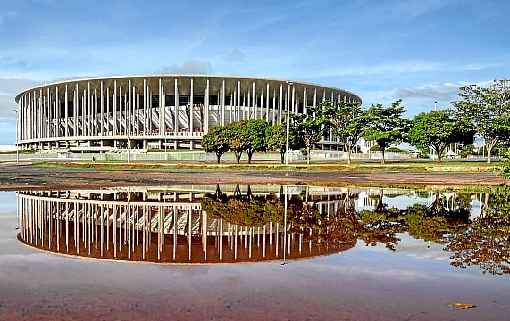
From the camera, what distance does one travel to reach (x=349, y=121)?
6994 centimetres

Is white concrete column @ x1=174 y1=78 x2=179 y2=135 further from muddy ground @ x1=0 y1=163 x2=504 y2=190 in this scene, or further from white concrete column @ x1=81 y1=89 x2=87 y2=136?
muddy ground @ x1=0 y1=163 x2=504 y2=190

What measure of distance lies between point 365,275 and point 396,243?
10.8ft

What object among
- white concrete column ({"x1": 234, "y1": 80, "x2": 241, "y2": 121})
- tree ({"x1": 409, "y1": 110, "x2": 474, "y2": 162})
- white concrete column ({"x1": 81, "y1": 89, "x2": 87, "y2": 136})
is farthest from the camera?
white concrete column ({"x1": 81, "y1": 89, "x2": 87, "y2": 136})

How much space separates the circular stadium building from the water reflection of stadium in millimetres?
79997

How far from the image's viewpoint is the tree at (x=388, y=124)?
65.7 m

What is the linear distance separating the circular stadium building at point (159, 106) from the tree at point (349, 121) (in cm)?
3049

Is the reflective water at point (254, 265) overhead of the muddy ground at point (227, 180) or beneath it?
overhead

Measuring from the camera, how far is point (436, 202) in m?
21.1

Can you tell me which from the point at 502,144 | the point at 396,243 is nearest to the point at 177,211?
the point at 396,243

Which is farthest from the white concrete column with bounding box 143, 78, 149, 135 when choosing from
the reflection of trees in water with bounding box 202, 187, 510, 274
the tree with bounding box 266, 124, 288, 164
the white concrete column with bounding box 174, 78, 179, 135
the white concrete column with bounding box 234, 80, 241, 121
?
the reflection of trees in water with bounding box 202, 187, 510, 274

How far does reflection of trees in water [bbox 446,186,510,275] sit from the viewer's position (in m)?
8.88

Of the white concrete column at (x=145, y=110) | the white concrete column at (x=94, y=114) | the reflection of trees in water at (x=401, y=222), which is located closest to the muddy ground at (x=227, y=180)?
the reflection of trees in water at (x=401, y=222)

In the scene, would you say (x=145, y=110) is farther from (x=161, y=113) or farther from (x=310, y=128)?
(x=310, y=128)

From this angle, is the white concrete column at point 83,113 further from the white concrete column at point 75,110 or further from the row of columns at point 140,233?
the row of columns at point 140,233
